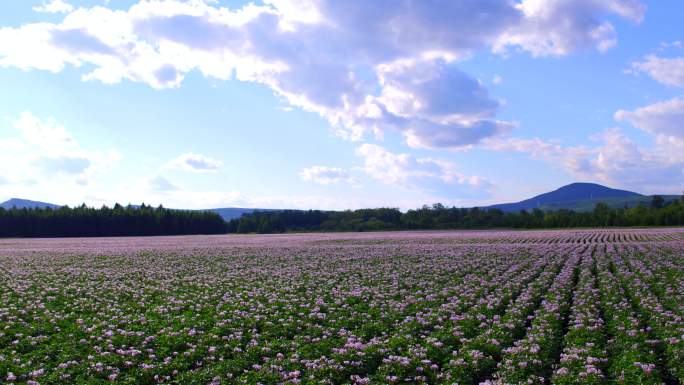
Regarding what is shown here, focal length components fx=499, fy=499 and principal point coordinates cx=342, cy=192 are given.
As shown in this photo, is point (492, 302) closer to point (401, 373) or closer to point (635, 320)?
point (635, 320)

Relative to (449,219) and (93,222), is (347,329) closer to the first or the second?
(93,222)

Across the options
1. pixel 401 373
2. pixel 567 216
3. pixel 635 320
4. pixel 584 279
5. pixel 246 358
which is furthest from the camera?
pixel 567 216

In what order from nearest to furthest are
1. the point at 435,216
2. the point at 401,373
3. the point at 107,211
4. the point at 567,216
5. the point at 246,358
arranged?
the point at 401,373 < the point at 246,358 < the point at 107,211 < the point at 567,216 < the point at 435,216

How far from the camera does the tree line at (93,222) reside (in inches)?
5221

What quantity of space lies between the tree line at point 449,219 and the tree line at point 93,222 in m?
23.9

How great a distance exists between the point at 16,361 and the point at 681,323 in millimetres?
18099

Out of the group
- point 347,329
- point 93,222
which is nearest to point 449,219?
point 93,222

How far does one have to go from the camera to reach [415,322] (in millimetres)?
16062

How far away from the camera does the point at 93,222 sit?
138 metres

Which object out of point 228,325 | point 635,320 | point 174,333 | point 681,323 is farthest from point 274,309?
point 681,323

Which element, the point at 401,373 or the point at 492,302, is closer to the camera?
the point at 401,373

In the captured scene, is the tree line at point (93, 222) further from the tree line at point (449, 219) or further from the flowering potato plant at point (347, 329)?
the flowering potato plant at point (347, 329)

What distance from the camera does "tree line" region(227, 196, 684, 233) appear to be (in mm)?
156750

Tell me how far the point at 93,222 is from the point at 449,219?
115 meters
